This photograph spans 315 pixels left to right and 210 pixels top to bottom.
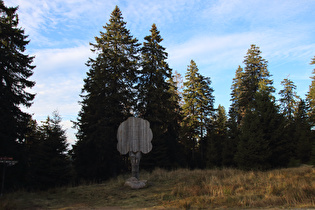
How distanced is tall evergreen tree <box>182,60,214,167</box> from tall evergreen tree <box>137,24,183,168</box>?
6.78m

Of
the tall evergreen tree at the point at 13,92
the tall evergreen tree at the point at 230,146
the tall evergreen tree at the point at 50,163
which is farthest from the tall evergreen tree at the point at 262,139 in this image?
the tall evergreen tree at the point at 13,92

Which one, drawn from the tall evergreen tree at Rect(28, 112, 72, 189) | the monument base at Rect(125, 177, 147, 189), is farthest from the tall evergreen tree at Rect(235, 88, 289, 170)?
the tall evergreen tree at Rect(28, 112, 72, 189)

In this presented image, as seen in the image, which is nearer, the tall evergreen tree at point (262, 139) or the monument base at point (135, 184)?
the monument base at point (135, 184)

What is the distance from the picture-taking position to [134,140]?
42.9ft

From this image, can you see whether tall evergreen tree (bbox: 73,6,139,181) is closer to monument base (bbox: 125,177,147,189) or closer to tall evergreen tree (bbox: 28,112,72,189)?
tall evergreen tree (bbox: 28,112,72,189)

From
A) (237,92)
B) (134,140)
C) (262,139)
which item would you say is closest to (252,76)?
(237,92)

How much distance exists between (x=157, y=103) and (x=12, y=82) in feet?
43.3

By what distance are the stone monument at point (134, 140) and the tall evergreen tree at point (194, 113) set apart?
748 inches

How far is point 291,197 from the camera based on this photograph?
25.6 feet

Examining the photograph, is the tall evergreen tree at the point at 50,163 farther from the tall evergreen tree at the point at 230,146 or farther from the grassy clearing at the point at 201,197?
the tall evergreen tree at the point at 230,146

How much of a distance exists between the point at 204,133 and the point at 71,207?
27.5 metres

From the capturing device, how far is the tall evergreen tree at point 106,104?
19.8 metres

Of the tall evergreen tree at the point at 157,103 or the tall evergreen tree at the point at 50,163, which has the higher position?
the tall evergreen tree at the point at 157,103

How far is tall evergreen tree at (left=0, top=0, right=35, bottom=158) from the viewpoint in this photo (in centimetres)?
1645
